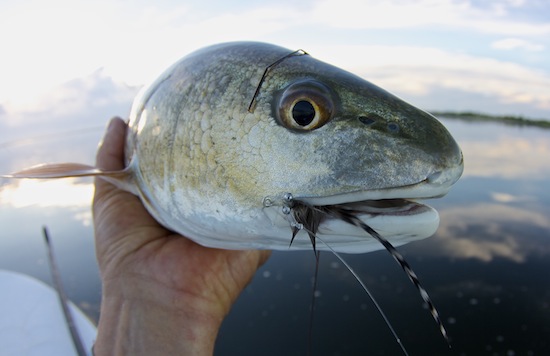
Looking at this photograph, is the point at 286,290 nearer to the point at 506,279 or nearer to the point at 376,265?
the point at 376,265

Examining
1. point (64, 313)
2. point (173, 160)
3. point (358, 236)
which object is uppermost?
point (173, 160)

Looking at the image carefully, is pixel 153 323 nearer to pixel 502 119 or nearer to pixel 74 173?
pixel 74 173

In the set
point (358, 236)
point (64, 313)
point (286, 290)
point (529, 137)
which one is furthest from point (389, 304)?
point (529, 137)

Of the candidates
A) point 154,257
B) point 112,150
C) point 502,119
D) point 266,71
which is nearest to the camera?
point 266,71

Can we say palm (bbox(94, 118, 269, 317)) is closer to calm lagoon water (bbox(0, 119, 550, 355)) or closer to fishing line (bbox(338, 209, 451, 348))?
fishing line (bbox(338, 209, 451, 348))

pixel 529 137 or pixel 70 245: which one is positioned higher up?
pixel 70 245

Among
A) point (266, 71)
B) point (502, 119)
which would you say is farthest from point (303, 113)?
point (502, 119)

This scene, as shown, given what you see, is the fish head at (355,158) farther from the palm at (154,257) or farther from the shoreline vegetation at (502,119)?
the shoreline vegetation at (502,119)
